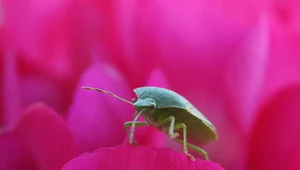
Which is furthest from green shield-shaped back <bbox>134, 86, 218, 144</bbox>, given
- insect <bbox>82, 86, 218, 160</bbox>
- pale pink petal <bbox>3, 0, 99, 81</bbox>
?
pale pink petal <bbox>3, 0, 99, 81</bbox>

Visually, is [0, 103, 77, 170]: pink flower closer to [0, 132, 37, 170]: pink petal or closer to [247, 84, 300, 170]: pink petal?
[0, 132, 37, 170]: pink petal

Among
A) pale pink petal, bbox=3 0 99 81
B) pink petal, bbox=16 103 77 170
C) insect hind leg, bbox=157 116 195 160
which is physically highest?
pale pink petal, bbox=3 0 99 81

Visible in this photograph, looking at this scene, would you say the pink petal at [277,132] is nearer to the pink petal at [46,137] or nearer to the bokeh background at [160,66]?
the bokeh background at [160,66]

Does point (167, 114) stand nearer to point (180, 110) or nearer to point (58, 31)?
point (180, 110)

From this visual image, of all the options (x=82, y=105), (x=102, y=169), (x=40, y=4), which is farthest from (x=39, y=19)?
(x=102, y=169)

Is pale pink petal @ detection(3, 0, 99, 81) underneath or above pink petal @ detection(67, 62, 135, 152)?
above

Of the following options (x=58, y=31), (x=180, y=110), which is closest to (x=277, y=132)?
(x=180, y=110)

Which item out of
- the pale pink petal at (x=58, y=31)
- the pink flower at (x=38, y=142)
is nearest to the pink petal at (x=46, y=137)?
the pink flower at (x=38, y=142)
